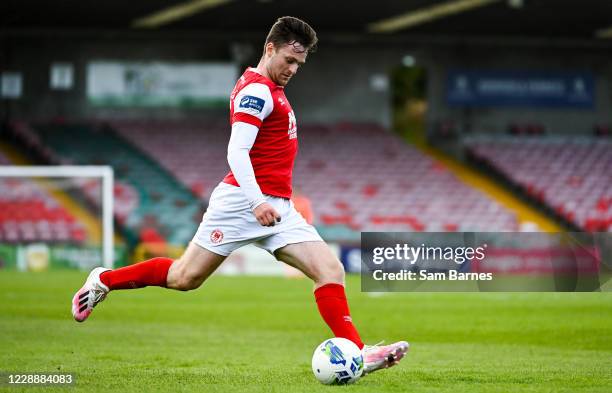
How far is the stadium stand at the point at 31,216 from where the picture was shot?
22.1 m

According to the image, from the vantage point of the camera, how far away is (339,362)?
682 centimetres

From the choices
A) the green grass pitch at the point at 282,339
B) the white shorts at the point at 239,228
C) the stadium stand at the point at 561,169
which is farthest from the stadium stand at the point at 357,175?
the white shorts at the point at 239,228

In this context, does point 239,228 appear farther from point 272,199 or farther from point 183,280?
point 183,280

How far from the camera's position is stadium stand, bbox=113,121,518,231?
1201 inches

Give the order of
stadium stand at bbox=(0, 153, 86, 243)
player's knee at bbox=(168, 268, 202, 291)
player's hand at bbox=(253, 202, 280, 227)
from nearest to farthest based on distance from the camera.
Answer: player's hand at bbox=(253, 202, 280, 227) → player's knee at bbox=(168, 268, 202, 291) → stadium stand at bbox=(0, 153, 86, 243)

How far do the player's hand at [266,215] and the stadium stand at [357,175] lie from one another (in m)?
22.6

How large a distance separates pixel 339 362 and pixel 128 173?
80.9 ft

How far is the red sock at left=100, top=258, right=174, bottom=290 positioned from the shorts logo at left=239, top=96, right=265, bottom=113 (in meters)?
1.19

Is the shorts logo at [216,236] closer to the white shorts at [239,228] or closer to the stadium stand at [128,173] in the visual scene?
the white shorts at [239,228]

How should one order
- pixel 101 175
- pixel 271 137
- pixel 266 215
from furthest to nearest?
pixel 101 175 < pixel 271 137 < pixel 266 215

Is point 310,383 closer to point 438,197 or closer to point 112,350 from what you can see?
point 112,350

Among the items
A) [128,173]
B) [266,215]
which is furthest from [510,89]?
[266,215]

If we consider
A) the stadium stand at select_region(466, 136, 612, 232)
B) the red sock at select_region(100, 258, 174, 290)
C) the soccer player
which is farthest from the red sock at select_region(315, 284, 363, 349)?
the stadium stand at select_region(466, 136, 612, 232)

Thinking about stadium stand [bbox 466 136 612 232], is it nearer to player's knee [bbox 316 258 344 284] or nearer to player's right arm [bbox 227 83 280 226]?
player's knee [bbox 316 258 344 284]
